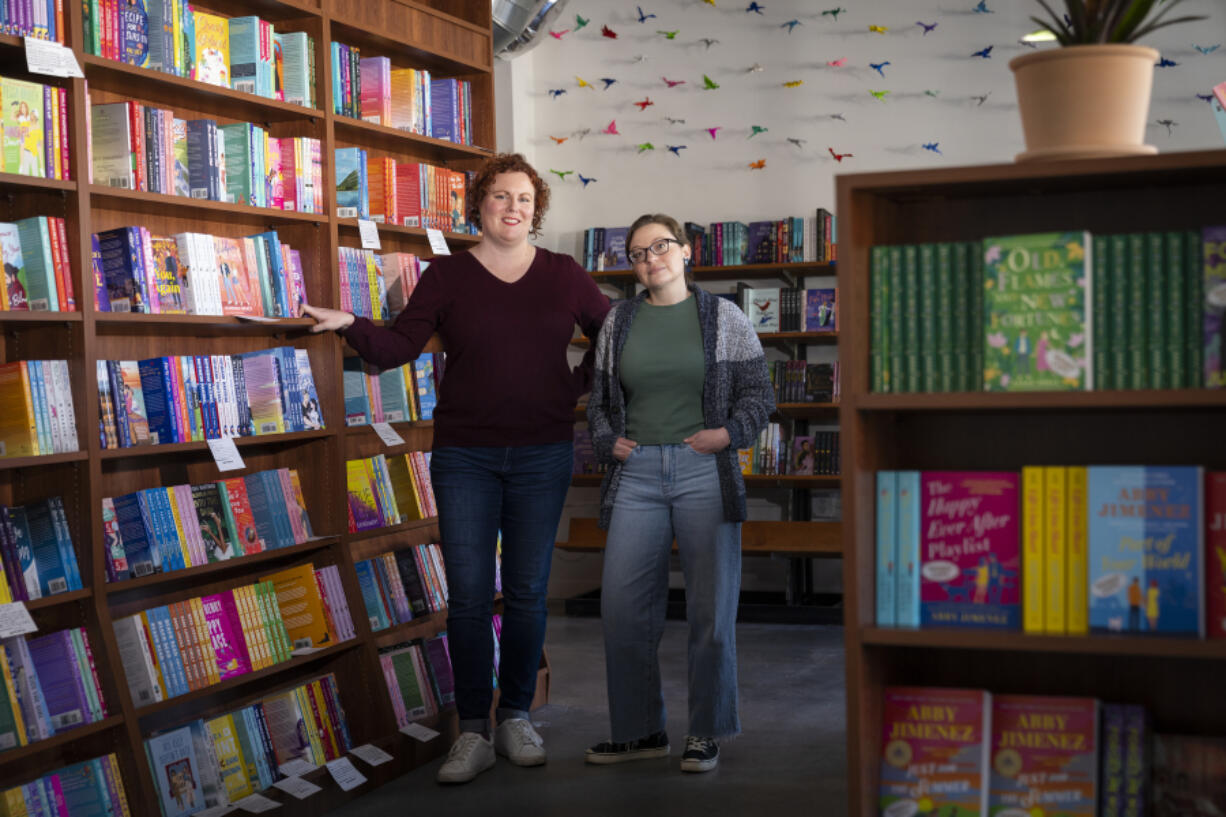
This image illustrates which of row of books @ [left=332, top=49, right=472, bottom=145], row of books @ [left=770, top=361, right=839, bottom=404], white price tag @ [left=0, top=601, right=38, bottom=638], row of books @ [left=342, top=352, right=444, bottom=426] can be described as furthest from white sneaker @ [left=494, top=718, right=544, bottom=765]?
row of books @ [left=770, top=361, right=839, bottom=404]

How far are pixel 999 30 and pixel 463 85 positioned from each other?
3093 mm

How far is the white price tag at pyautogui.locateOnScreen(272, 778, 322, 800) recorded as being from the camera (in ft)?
10.1

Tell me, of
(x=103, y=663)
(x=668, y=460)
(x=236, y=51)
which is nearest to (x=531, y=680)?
(x=668, y=460)

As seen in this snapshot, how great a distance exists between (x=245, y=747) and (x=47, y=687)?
0.63m

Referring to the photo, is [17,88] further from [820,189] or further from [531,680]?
[820,189]

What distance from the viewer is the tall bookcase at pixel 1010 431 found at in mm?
1742

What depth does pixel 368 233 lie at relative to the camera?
3521 mm

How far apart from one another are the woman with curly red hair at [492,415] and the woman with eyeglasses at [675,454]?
178 mm

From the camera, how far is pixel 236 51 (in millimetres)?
3256

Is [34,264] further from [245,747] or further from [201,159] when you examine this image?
[245,747]

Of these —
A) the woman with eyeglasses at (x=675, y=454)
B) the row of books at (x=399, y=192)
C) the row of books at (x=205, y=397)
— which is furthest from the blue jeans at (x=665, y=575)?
the row of books at (x=399, y=192)

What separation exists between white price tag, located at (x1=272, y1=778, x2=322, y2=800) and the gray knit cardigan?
101 centimetres

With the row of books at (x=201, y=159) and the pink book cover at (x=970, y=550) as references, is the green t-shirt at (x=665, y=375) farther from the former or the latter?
the pink book cover at (x=970, y=550)

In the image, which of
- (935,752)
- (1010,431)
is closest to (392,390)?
(1010,431)
